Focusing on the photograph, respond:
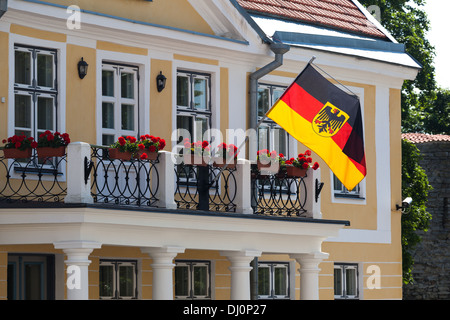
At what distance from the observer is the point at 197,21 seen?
21.1m

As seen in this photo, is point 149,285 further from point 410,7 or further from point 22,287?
point 410,7

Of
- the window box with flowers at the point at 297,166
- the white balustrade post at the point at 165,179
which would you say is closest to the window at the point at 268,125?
the window box with flowers at the point at 297,166

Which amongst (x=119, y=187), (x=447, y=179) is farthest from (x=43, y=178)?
(x=447, y=179)

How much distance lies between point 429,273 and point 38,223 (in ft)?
75.6

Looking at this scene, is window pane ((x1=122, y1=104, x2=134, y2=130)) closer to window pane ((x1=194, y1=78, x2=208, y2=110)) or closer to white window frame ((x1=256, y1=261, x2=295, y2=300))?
window pane ((x1=194, y1=78, x2=208, y2=110))

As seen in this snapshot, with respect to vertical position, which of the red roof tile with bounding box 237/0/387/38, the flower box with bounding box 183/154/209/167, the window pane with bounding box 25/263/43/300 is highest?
the red roof tile with bounding box 237/0/387/38

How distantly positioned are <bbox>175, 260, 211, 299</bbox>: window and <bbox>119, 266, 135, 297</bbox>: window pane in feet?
2.97

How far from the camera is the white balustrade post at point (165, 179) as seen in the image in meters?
18.1

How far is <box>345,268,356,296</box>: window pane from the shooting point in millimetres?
23469

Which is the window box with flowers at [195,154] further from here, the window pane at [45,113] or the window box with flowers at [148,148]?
the window pane at [45,113]

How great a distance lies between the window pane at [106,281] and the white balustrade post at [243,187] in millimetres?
2284

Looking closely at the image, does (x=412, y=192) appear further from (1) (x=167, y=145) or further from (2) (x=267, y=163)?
(1) (x=167, y=145)

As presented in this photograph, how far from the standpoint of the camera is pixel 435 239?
3838 centimetres

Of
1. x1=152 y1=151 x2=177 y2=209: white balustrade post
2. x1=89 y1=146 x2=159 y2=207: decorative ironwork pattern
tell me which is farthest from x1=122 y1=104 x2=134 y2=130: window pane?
x1=152 y1=151 x2=177 y2=209: white balustrade post
